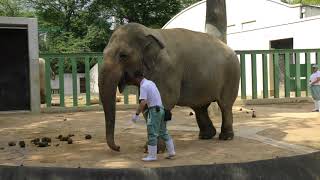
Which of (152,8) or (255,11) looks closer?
(255,11)

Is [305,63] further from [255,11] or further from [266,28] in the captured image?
[255,11]

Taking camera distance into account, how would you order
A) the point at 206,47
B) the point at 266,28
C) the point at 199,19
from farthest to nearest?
1. the point at 199,19
2. the point at 266,28
3. the point at 206,47

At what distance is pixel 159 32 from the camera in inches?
376

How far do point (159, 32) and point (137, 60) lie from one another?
107 centimetres

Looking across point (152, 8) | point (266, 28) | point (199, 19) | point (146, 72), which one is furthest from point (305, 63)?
point (152, 8)

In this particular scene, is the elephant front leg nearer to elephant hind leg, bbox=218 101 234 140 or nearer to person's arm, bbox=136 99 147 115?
elephant hind leg, bbox=218 101 234 140

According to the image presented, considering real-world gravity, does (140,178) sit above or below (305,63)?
below

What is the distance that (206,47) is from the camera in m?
10.2

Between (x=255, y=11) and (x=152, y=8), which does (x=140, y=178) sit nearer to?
(x=255, y=11)

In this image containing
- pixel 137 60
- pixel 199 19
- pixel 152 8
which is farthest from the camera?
pixel 152 8

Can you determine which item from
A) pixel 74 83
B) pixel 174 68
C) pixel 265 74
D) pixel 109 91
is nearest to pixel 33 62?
pixel 74 83

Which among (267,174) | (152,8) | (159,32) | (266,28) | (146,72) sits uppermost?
(152,8)

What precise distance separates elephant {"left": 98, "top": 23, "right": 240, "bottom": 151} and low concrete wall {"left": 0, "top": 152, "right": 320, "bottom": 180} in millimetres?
2133

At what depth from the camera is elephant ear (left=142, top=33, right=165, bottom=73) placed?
29.1 ft
